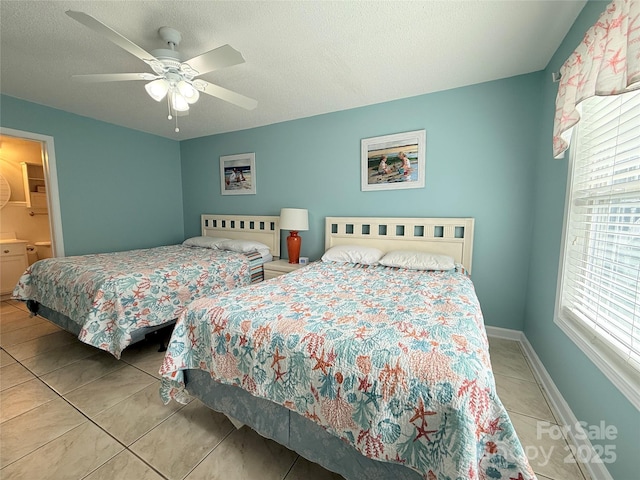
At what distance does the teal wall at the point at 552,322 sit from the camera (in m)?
1.05

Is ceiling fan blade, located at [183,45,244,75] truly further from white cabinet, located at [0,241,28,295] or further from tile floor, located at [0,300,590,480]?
white cabinet, located at [0,241,28,295]

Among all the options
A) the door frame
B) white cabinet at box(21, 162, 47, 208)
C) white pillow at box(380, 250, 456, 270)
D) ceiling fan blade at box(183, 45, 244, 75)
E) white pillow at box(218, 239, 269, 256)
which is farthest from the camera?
white cabinet at box(21, 162, 47, 208)

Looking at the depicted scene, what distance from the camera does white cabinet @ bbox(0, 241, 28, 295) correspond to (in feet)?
12.0

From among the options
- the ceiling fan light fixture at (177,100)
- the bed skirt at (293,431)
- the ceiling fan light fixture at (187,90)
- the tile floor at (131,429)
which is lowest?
the tile floor at (131,429)

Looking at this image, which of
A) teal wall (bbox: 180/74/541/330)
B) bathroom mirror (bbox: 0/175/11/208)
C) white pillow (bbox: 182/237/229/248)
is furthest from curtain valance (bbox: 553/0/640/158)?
bathroom mirror (bbox: 0/175/11/208)

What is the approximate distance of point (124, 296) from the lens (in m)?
2.01

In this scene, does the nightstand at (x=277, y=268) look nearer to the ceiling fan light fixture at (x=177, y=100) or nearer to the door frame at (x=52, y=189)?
the ceiling fan light fixture at (x=177, y=100)

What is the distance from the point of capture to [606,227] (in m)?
1.34

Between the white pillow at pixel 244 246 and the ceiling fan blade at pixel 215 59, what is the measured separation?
2036 mm

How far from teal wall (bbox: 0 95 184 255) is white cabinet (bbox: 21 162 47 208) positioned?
1.53m

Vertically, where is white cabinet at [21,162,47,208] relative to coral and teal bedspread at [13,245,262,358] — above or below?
above

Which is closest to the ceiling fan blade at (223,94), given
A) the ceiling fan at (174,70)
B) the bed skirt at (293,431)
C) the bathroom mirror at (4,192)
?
the ceiling fan at (174,70)

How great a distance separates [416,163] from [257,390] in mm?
2494

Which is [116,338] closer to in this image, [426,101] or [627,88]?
[627,88]
